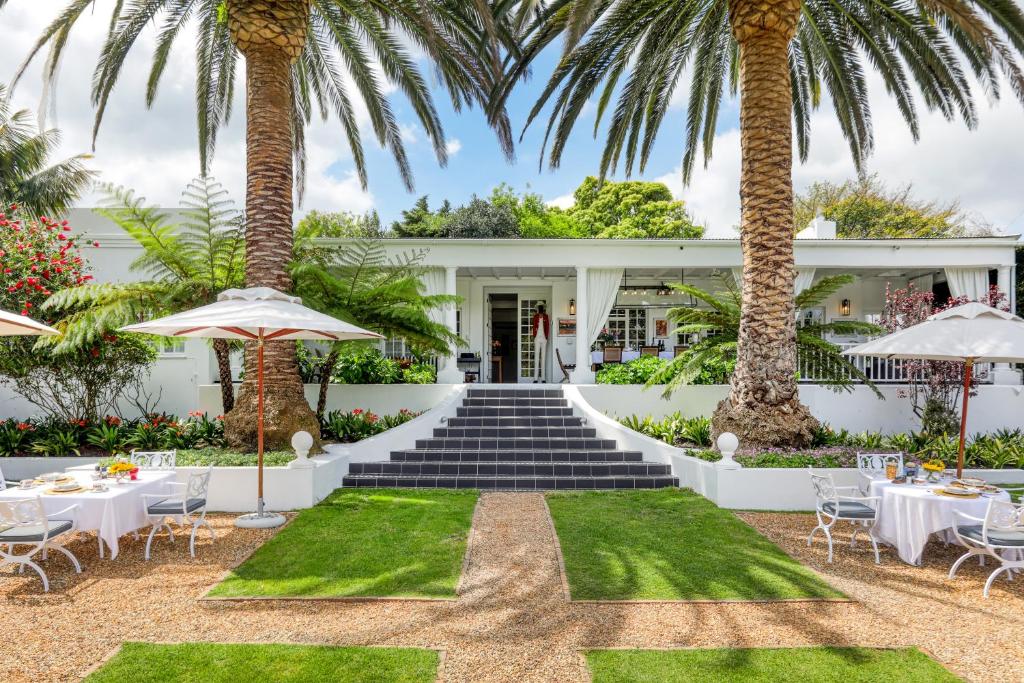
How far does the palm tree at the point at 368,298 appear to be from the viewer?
911 cm

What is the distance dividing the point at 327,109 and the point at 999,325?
1189cm

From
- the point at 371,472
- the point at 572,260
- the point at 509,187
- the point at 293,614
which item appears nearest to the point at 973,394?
the point at 572,260

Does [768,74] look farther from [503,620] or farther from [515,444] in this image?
[503,620]

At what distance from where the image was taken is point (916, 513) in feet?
17.8

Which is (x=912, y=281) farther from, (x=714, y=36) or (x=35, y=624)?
(x=35, y=624)

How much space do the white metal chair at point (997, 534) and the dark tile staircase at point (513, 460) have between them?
3.79 m

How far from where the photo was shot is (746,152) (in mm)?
8391

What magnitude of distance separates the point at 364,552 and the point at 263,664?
2.08 meters

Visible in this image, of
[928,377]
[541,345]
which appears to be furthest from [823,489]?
[541,345]

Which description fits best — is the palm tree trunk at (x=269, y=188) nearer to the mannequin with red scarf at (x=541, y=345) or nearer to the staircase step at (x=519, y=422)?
the staircase step at (x=519, y=422)

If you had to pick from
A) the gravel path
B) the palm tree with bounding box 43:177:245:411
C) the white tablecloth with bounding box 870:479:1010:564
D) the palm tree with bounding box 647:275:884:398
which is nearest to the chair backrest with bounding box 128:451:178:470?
the gravel path

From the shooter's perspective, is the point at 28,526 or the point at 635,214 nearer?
the point at 28,526

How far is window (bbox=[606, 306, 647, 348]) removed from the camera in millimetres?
17000

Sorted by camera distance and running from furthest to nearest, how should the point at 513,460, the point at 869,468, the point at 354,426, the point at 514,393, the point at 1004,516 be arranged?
the point at 514,393
the point at 354,426
the point at 513,460
the point at 869,468
the point at 1004,516
